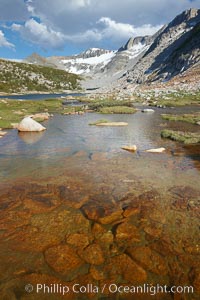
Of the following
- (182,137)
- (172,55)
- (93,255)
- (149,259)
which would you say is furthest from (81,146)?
(172,55)

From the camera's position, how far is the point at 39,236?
8406 mm

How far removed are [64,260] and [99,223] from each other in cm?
225

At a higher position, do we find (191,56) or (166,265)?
(191,56)

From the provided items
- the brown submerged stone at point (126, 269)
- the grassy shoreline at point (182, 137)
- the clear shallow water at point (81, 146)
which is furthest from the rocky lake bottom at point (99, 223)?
the grassy shoreline at point (182, 137)

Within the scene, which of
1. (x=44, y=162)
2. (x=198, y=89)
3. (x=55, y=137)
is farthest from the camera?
(x=198, y=89)

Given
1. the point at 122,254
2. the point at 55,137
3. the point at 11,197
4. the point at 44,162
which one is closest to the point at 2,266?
the point at 122,254

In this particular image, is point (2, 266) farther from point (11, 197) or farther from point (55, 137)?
point (55, 137)

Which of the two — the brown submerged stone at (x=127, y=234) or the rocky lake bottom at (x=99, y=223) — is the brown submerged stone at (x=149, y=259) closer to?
the rocky lake bottom at (x=99, y=223)

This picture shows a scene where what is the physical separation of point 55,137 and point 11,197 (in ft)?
46.7

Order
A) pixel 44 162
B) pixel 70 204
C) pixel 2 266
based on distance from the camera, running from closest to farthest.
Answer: pixel 2 266 < pixel 70 204 < pixel 44 162

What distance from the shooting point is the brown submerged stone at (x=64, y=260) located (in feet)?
22.9

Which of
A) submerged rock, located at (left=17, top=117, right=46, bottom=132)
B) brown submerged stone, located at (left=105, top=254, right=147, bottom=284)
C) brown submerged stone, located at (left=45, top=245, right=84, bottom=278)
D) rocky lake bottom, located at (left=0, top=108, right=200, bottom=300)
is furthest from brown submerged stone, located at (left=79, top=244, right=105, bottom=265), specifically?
submerged rock, located at (left=17, top=117, right=46, bottom=132)

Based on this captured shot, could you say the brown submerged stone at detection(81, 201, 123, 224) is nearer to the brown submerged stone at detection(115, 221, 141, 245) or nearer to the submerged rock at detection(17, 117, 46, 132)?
the brown submerged stone at detection(115, 221, 141, 245)

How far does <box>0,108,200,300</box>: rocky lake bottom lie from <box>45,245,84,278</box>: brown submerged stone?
0.09ft
